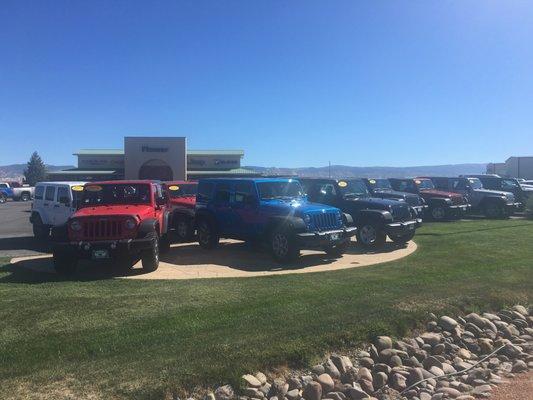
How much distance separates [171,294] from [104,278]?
2.26m

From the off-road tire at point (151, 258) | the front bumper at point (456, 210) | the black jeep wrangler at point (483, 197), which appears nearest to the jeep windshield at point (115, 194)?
the off-road tire at point (151, 258)

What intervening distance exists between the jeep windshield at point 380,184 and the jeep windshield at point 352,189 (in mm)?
3820

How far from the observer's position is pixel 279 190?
12492mm

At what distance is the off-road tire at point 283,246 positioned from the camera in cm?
1109

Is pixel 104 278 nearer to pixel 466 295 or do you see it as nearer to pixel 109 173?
pixel 466 295

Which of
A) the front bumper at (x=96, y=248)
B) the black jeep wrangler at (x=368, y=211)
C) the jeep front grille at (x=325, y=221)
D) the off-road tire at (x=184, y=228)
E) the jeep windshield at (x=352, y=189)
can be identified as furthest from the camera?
the off-road tire at (x=184, y=228)

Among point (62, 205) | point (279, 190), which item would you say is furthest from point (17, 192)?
point (279, 190)

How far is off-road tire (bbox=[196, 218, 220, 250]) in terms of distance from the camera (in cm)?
1325

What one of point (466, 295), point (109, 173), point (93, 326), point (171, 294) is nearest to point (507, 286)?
point (466, 295)

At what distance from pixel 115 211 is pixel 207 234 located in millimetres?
3447

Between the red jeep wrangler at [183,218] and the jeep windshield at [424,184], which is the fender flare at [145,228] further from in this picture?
the jeep windshield at [424,184]

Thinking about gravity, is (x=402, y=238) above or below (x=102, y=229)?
below

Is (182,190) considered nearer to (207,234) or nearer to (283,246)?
(207,234)

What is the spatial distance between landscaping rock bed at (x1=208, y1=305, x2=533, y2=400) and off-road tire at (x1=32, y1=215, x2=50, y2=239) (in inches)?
491
